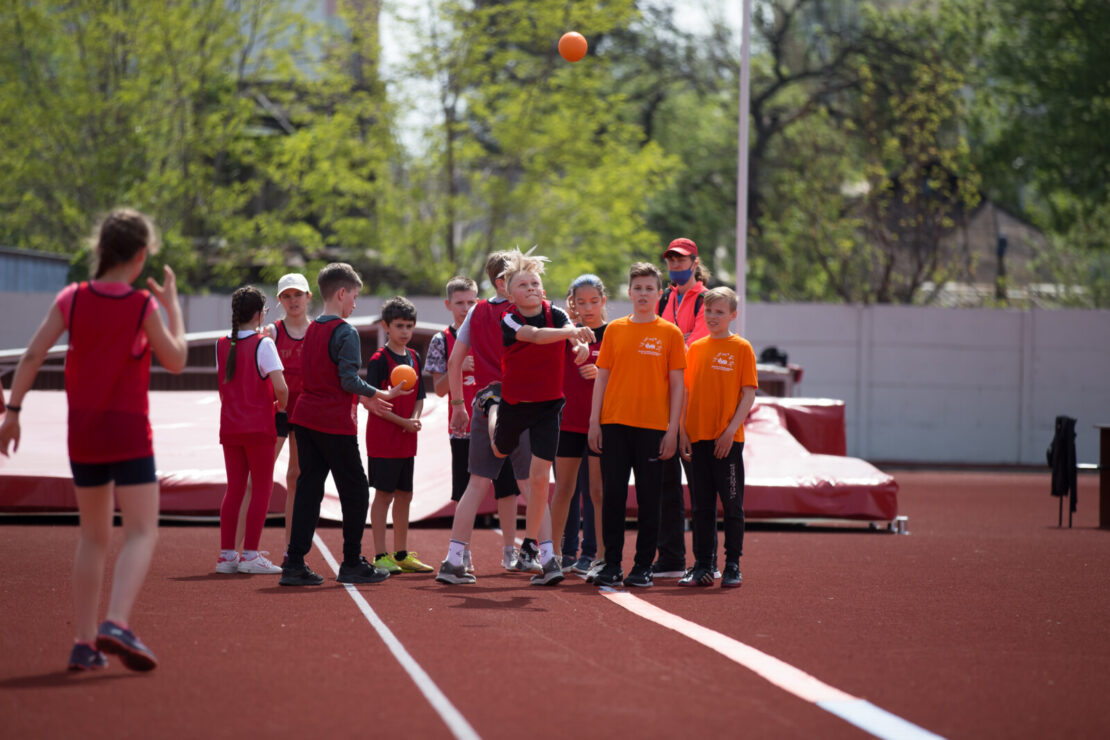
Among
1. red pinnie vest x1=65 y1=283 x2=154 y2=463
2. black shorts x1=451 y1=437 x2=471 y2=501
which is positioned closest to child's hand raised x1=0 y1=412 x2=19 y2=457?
red pinnie vest x1=65 y1=283 x2=154 y2=463

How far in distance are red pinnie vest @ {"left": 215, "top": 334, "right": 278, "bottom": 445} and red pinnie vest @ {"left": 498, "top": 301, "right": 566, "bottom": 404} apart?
176 centimetres

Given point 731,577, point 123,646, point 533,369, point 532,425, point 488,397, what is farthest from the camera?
point 731,577

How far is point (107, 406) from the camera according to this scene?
5.75 m

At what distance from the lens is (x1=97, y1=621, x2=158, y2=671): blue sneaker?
554 centimetres

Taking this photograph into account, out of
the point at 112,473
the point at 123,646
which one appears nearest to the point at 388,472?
the point at 112,473

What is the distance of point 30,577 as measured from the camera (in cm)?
873

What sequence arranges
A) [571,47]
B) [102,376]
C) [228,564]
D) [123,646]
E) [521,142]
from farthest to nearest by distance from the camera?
[521,142], [571,47], [228,564], [102,376], [123,646]

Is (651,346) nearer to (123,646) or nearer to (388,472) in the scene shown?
(388,472)

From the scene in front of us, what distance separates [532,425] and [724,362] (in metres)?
1.37

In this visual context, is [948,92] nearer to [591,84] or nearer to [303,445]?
[591,84]

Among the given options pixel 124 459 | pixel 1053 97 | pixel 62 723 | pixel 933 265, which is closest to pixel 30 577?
pixel 124 459

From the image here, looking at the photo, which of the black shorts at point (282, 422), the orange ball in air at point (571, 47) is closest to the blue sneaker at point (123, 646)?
the black shorts at point (282, 422)

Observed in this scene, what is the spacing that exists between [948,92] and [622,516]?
24982 millimetres

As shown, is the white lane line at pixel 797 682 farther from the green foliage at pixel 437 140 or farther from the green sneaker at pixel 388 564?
the green foliage at pixel 437 140
